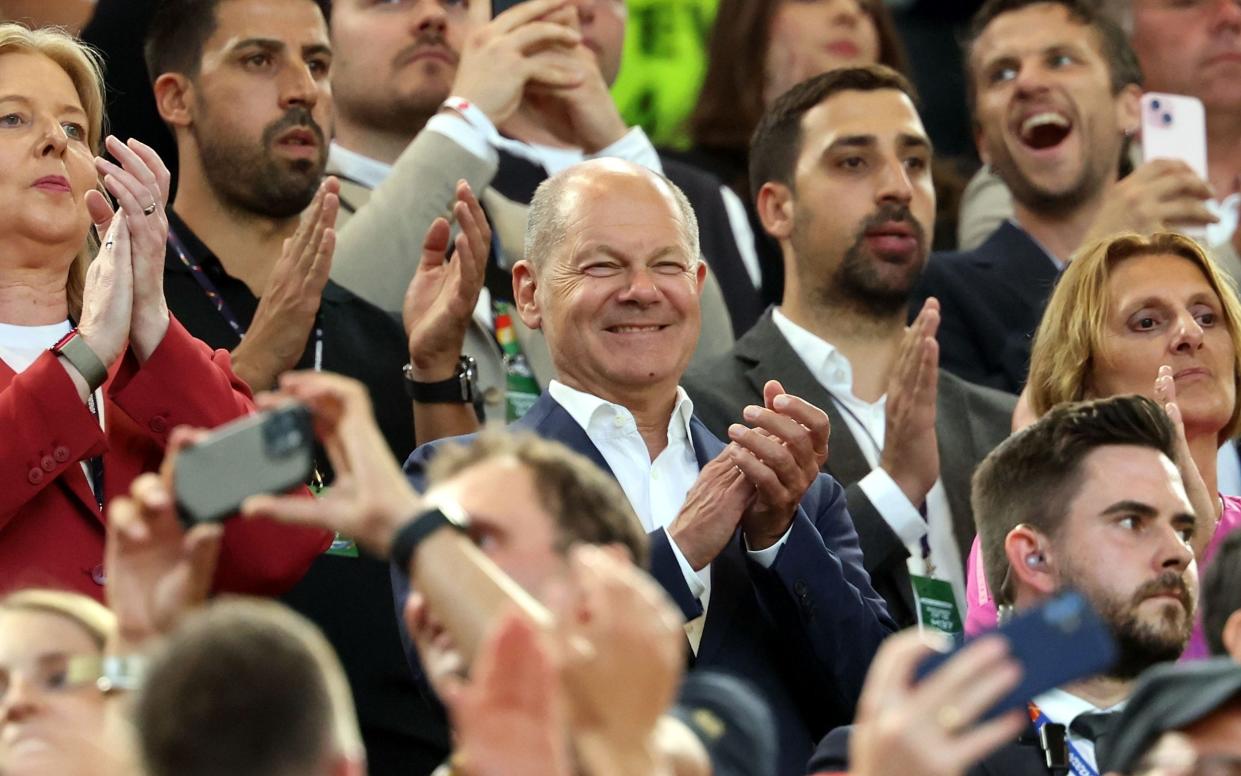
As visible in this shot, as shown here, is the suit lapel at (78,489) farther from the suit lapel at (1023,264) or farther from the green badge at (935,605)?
the suit lapel at (1023,264)

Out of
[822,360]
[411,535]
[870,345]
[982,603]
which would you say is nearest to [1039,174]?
[870,345]

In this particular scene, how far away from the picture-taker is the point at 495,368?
4.81 m

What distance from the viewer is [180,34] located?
4.99m

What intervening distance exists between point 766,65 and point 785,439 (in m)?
2.55

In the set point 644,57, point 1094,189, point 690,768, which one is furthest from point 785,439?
point 644,57

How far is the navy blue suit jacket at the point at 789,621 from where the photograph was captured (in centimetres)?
379

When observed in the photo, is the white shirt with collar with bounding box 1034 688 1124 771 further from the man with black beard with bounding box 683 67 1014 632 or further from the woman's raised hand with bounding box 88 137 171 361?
the woman's raised hand with bounding box 88 137 171 361

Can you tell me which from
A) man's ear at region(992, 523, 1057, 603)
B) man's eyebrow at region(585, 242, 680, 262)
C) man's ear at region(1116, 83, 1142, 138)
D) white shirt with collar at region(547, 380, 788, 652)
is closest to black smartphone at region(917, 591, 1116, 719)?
man's ear at region(992, 523, 1057, 603)

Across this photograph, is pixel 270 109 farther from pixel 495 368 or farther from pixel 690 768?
pixel 690 768

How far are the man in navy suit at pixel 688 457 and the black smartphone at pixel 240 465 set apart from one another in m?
1.25

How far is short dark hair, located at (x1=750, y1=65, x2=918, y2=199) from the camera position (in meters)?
5.38

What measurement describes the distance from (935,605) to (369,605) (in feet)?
3.77

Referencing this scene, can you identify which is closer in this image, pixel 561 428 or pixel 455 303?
pixel 561 428

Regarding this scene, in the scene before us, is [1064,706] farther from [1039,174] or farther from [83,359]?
[1039,174]
